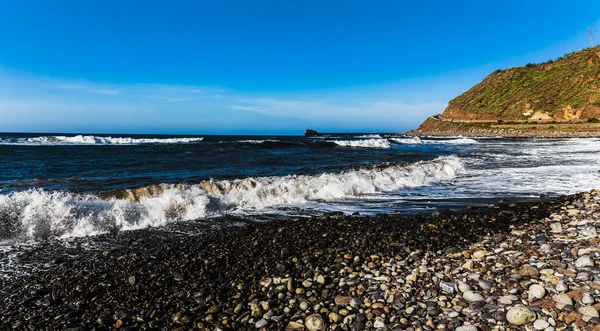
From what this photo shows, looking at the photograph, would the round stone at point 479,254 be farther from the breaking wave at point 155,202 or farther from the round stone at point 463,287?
the breaking wave at point 155,202

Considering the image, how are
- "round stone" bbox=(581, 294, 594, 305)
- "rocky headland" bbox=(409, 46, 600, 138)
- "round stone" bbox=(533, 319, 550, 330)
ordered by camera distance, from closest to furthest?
1. "round stone" bbox=(533, 319, 550, 330)
2. "round stone" bbox=(581, 294, 594, 305)
3. "rocky headland" bbox=(409, 46, 600, 138)

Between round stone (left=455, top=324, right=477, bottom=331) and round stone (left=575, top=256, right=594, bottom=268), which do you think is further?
round stone (left=575, top=256, right=594, bottom=268)

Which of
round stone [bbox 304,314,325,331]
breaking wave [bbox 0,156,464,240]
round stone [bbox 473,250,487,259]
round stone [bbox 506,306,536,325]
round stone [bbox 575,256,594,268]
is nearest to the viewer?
round stone [bbox 506,306,536,325]

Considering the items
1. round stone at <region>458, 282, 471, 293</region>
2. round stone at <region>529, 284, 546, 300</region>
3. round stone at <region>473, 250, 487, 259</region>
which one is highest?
round stone at <region>529, 284, 546, 300</region>

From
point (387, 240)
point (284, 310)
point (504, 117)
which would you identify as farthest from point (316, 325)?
Answer: point (504, 117)

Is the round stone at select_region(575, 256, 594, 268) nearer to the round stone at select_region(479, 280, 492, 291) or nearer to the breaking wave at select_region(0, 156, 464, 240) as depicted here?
the round stone at select_region(479, 280, 492, 291)

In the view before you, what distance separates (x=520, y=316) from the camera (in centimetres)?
317

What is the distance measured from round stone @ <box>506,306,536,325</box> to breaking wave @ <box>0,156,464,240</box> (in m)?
7.44

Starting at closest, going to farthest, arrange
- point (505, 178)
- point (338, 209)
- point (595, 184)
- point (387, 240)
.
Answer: point (387, 240) < point (338, 209) < point (595, 184) < point (505, 178)

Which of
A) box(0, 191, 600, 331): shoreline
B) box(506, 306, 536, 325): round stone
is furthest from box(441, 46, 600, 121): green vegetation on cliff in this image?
box(506, 306, 536, 325): round stone

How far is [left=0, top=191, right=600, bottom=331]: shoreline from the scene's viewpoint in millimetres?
3512

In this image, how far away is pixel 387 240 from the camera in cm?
592

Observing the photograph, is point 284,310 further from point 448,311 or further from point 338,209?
point 338,209

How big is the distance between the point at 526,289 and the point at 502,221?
386 cm
